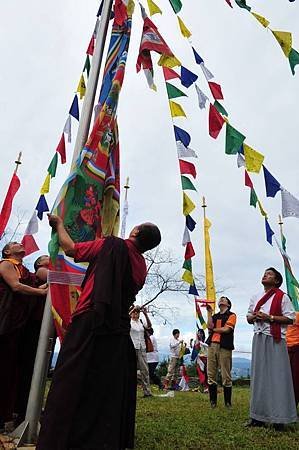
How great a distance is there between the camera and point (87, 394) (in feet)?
9.24

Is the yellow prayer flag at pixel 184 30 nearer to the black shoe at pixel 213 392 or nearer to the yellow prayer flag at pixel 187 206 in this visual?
the yellow prayer flag at pixel 187 206

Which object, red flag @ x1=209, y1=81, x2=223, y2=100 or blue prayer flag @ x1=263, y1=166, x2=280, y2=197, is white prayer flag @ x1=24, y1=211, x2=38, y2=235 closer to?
red flag @ x1=209, y1=81, x2=223, y2=100

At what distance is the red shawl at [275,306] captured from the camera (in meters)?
5.28

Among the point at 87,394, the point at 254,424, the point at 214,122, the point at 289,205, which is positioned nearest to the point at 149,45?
the point at 214,122

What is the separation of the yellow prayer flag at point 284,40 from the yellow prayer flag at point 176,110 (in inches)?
46.9

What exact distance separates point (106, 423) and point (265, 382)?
117 inches

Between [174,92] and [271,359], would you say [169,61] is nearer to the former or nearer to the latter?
[174,92]

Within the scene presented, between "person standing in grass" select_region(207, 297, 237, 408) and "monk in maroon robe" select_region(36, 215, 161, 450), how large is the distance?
4.42 meters

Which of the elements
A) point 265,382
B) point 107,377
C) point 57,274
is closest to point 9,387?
point 57,274

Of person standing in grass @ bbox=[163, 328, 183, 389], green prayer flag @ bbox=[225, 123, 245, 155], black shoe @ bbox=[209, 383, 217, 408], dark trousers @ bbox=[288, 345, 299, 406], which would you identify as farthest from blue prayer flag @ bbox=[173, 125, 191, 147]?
person standing in grass @ bbox=[163, 328, 183, 389]

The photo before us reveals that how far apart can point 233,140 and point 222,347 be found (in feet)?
14.4

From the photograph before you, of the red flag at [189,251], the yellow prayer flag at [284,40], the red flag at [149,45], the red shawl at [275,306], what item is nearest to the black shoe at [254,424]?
the red shawl at [275,306]

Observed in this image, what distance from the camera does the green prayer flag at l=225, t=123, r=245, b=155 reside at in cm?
422

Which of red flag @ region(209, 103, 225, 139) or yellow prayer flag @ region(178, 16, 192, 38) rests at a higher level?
yellow prayer flag @ region(178, 16, 192, 38)
